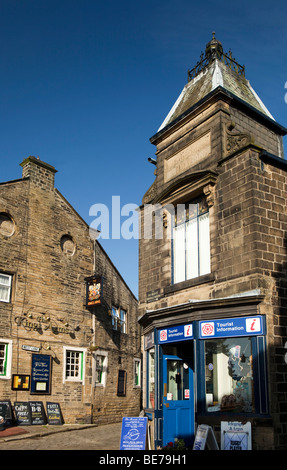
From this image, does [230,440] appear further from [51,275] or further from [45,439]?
[51,275]

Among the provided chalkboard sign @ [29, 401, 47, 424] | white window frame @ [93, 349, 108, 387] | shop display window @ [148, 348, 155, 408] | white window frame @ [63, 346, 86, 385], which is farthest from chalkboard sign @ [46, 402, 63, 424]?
shop display window @ [148, 348, 155, 408]

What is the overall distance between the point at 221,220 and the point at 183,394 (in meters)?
4.91

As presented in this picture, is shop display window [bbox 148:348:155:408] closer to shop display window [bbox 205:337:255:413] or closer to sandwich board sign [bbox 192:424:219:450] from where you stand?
shop display window [bbox 205:337:255:413]

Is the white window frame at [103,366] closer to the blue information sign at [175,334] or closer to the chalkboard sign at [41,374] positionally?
the chalkboard sign at [41,374]

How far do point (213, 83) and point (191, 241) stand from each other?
478 centimetres

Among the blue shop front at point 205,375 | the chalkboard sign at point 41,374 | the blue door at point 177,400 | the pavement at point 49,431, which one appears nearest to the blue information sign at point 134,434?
the blue shop front at point 205,375

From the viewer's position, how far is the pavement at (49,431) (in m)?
15.3

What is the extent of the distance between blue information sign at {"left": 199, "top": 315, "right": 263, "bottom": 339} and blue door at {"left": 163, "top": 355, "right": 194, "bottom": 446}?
82.7 inches

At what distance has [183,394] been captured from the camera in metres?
13.3

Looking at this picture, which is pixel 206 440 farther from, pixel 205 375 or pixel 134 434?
pixel 205 375

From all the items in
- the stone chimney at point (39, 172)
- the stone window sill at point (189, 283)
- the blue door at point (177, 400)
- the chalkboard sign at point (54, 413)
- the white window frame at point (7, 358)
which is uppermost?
the stone chimney at point (39, 172)

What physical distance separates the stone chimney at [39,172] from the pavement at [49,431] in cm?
993
